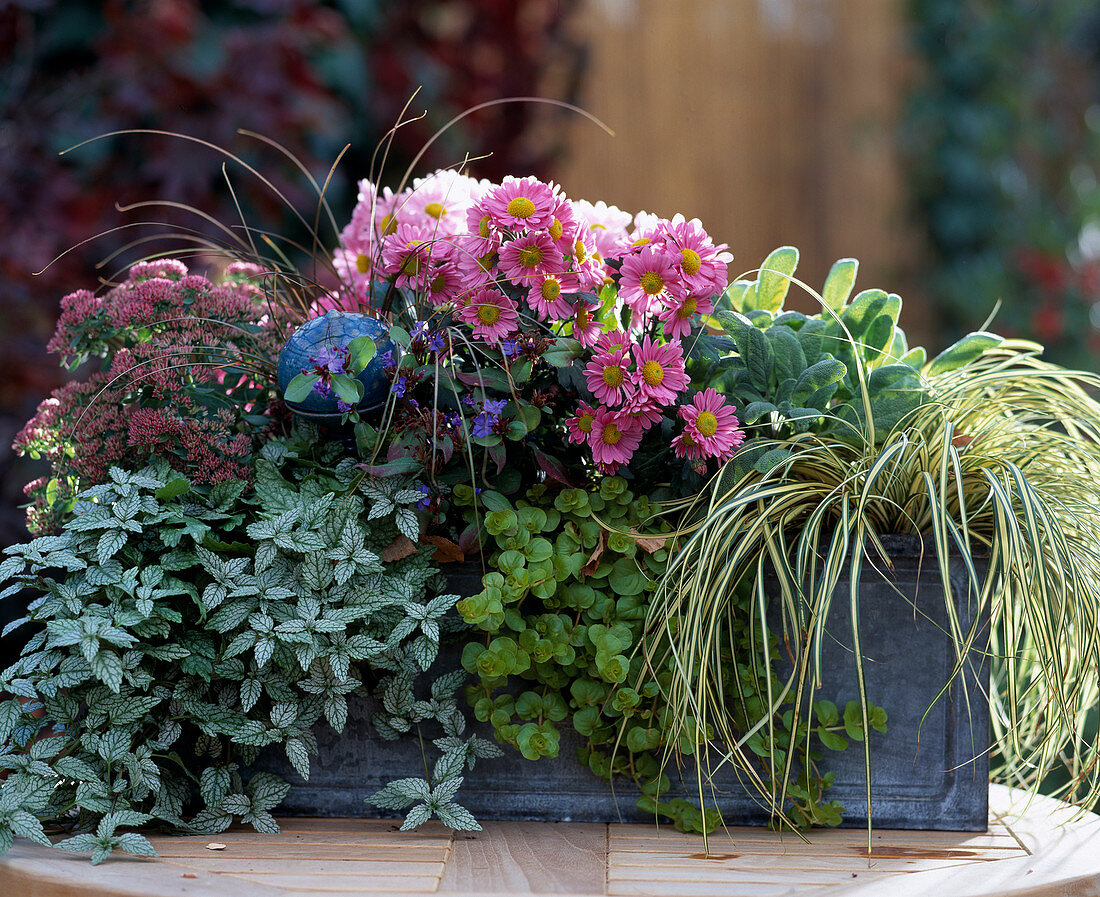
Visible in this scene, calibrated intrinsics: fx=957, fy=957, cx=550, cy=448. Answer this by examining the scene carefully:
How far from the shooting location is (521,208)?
3.51 feet

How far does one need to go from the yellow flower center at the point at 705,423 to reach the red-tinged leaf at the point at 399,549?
1.12ft

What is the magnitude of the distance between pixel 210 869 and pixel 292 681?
0.67ft

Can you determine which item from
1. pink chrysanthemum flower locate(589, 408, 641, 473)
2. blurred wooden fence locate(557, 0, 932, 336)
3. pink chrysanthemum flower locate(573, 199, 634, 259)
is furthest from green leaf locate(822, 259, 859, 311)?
blurred wooden fence locate(557, 0, 932, 336)

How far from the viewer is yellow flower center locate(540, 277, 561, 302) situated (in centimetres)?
109

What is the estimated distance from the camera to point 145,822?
970 mm

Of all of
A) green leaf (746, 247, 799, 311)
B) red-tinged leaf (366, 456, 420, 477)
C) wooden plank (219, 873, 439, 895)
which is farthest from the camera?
green leaf (746, 247, 799, 311)

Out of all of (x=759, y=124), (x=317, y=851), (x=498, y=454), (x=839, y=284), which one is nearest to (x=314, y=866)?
(x=317, y=851)

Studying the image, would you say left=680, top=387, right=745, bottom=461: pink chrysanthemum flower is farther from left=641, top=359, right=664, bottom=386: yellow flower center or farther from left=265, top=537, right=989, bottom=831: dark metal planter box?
left=265, top=537, right=989, bottom=831: dark metal planter box

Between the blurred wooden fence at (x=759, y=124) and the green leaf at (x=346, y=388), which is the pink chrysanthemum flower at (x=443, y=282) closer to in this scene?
the green leaf at (x=346, y=388)

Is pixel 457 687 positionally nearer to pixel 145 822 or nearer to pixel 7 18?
pixel 145 822

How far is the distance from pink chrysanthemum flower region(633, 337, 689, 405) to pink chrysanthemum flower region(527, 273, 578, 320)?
106 mm

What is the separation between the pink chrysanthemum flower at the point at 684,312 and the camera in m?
1.07

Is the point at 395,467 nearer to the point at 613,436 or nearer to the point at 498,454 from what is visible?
the point at 498,454

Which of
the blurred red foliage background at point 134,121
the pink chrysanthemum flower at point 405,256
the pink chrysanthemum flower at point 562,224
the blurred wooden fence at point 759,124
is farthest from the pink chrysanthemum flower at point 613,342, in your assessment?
the blurred wooden fence at point 759,124
